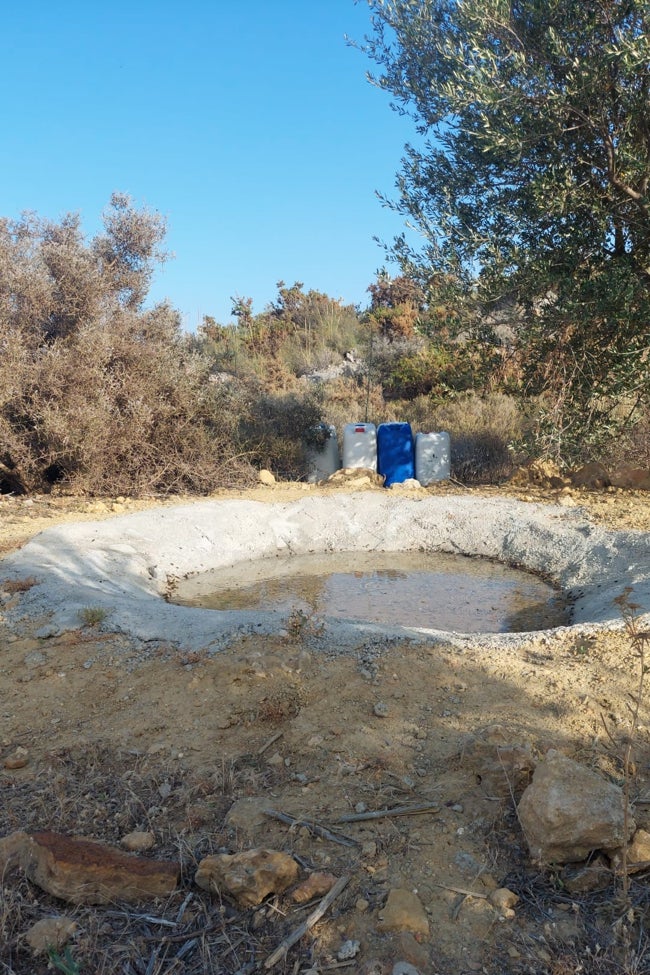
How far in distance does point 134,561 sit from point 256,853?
5.13 meters

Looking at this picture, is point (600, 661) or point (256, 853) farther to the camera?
point (600, 661)

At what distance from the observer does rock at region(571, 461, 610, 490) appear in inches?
378

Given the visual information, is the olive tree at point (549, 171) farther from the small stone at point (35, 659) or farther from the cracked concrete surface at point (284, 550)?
the small stone at point (35, 659)

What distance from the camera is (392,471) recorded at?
1127 centimetres

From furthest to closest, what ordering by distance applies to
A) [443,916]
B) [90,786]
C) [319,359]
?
[319,359]
[90,786]
[443,916]

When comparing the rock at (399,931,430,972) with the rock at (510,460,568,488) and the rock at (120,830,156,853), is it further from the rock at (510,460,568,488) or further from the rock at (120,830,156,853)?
the rock at (510,460,568,488)

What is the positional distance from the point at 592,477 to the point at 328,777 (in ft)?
25.2

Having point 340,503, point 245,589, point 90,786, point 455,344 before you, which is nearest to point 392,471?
point 340,503

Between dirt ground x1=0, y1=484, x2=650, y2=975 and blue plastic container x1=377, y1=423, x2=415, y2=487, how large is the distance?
6.50 meters

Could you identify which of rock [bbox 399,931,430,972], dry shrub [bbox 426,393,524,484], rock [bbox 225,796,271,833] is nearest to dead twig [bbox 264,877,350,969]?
rock [bbox 399,931,430,972]

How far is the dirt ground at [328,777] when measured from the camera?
2191 millimetres

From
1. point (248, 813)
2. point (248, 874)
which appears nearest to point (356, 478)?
point (248, 813)

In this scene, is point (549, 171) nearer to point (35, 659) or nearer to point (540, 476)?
point (540, 476)

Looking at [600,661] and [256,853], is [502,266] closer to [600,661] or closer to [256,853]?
[600,661]
